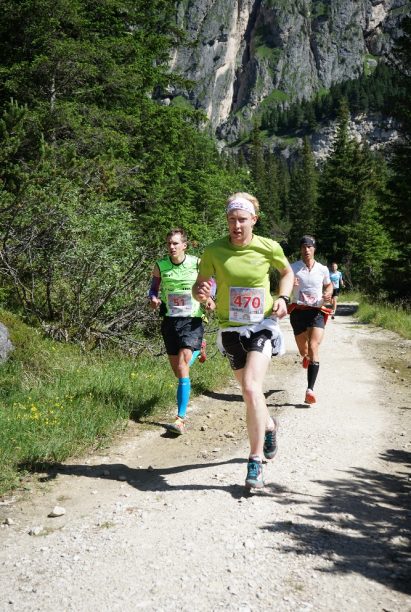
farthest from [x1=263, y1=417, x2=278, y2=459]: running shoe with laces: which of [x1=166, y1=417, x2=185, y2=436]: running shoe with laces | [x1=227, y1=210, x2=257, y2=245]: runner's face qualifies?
[x1=227, y1=210, x2=257, y2=245]: runner's face

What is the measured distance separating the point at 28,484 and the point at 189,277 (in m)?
2.92

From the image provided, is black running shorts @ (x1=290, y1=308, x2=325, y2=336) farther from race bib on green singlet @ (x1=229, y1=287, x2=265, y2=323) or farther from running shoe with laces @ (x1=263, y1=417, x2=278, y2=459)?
race bib on green singlet @ (x1=229, y1=287, x2=265, y2=323)

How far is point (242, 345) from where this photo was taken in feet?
13.9

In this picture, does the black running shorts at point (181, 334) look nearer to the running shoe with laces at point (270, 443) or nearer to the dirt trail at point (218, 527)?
the dirt trail at point (218, 527)

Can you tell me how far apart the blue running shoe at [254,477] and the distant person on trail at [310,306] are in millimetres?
3372

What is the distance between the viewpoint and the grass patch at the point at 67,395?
186 inches

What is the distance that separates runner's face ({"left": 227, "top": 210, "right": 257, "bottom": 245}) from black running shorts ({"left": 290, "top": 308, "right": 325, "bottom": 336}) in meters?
3.39

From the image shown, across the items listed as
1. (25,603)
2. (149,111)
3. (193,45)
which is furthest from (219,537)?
(193,45)

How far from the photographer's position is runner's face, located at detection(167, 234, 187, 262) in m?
5.99

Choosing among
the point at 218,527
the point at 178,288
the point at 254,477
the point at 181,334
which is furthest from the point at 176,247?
the point at 218,527

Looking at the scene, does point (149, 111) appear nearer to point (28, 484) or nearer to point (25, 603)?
point (28, 484)

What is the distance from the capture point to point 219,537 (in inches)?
128

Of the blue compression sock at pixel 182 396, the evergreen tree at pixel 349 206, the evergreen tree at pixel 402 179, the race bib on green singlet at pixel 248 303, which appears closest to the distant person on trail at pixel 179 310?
the blue compression sock at pixel 182 396

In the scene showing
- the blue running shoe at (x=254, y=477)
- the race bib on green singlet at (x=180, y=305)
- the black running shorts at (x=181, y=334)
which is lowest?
the blue running shoe at (x=254, y=477)
